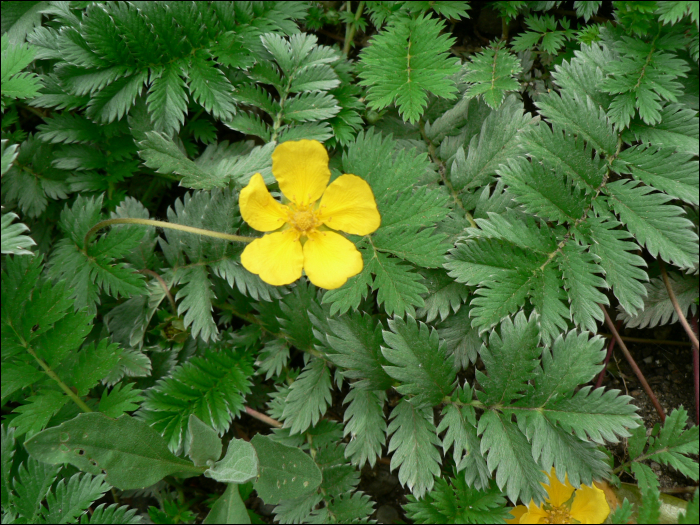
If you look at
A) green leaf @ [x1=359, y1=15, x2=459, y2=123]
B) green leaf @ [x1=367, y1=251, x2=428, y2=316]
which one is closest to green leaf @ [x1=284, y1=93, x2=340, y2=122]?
green leaf @ [x1=359, y1=15, x2=459, y2=123]

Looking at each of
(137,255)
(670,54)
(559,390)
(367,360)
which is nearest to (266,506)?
(367,360)

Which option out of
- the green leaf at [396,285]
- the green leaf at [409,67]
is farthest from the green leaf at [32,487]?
the green leaf at [409,67]

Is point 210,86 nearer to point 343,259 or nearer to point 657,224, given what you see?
point 343,259

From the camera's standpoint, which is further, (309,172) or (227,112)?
(227,112)

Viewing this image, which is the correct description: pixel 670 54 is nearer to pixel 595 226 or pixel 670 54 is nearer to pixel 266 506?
pixel 595 226

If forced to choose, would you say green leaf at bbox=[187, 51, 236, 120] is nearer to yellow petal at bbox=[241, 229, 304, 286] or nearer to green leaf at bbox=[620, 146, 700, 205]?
yellow petal at bbox=[241, 229, 304, 286]

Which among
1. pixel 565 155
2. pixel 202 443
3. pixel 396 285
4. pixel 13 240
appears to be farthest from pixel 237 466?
pixel 565 155
